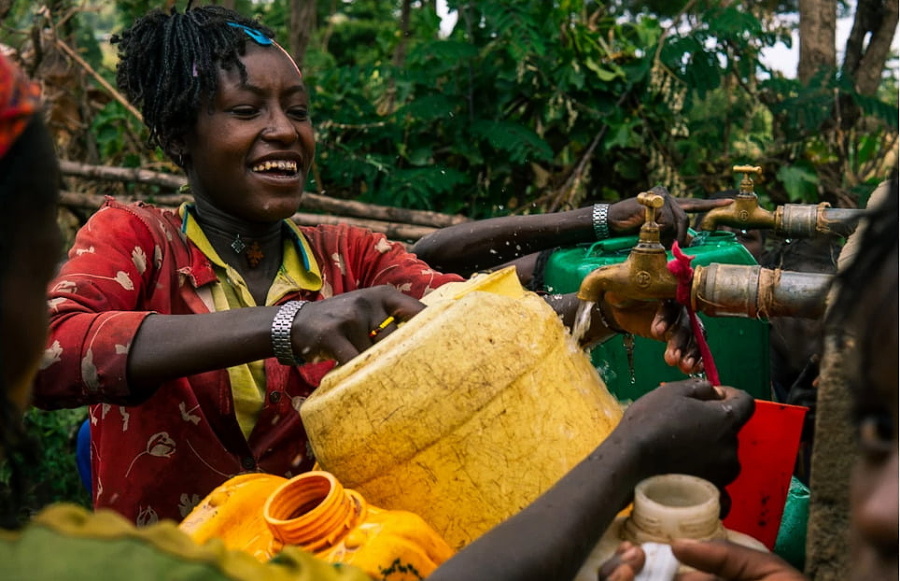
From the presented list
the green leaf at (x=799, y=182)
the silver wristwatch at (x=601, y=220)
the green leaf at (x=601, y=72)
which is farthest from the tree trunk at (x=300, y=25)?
the silver wristwatch at (x=601, y=220)

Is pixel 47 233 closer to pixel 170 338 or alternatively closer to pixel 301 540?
pixel 301 540

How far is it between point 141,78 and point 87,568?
6.20ft

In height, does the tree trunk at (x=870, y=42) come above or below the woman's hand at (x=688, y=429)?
above

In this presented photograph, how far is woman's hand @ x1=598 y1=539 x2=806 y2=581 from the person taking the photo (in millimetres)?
1417

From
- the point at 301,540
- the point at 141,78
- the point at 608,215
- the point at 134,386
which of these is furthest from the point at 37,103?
the point at 608,215

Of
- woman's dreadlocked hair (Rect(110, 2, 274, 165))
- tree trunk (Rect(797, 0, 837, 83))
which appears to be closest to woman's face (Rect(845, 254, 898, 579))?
woman's dreadlocked hair (Rect(110, 2, 274, 165))

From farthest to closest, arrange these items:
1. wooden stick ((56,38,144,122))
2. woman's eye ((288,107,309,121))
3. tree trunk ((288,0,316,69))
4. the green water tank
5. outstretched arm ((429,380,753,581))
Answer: tree trunk ((288,0,316,69)) < wooden stick ((56,38,144,122)) < the green water tank < woman's eye ((288,107,309,121)) < outstretched arm ((429,380,753,581))

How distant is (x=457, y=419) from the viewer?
165cm

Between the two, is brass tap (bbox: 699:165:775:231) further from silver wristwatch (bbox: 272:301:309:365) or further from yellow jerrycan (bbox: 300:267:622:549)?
silver wristwatch (bbox: 272:301:309:365)

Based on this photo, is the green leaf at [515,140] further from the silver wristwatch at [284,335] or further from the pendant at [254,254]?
the silver wristwatch at [284,335]

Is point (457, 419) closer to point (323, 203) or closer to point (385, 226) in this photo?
point (385, 226)

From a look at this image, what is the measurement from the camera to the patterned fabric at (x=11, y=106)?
3.65 feet

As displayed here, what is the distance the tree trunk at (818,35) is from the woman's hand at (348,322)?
4386 millimetres

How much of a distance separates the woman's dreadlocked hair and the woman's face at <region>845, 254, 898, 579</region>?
5.90 ft
